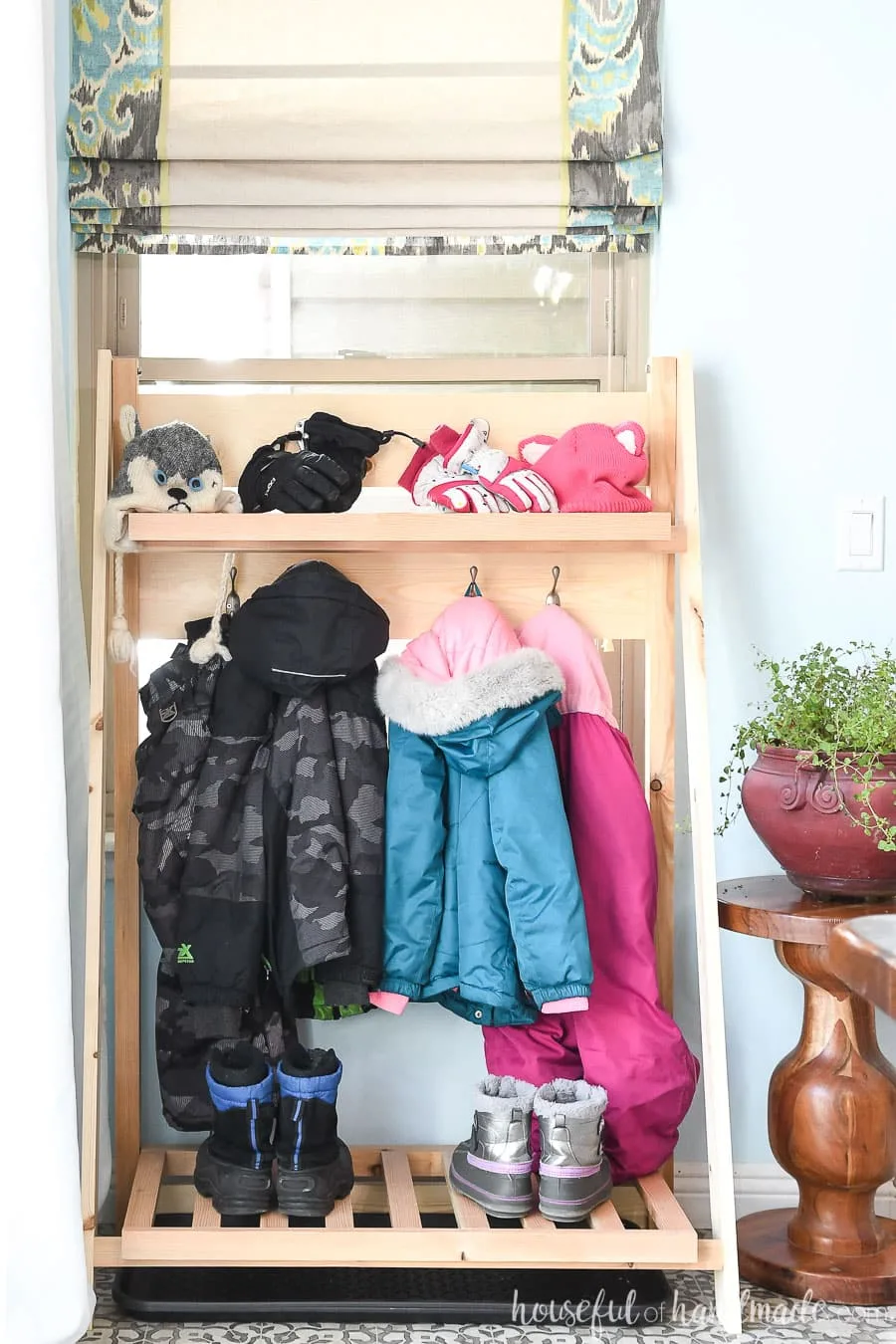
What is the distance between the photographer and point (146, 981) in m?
1.99

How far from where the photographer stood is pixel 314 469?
5.83ft

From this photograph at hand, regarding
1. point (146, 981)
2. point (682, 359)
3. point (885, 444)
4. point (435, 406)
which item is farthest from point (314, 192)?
point (146, 981)

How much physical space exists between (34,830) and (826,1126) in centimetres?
116

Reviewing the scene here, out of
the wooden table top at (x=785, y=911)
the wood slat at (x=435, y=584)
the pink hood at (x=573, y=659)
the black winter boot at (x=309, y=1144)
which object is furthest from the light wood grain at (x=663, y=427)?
the black winter boot at (x=309, y=1144)

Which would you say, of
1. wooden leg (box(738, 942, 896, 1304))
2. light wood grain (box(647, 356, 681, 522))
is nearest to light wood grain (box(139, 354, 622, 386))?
light wood grain (box(647, 356, 681, 522))

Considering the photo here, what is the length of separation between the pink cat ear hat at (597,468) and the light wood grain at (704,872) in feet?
0.23

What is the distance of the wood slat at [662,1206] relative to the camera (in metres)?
1.65

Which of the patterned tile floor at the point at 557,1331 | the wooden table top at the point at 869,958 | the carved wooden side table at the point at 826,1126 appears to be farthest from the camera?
the carved wooden side table at the point at 826,1126

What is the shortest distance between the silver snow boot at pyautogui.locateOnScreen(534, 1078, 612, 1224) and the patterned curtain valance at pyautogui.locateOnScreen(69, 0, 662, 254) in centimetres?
138

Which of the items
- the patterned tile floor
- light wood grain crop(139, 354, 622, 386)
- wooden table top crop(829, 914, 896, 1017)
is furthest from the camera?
light wood grain crop(139, 354, 622, 386)

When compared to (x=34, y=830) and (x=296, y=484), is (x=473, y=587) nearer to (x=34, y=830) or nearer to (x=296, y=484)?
(x=296, y=484)

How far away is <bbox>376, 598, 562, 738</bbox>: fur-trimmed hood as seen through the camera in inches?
67.8

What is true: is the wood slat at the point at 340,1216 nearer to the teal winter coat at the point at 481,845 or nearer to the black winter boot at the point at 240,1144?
the black winter boot at the point at 240,1144

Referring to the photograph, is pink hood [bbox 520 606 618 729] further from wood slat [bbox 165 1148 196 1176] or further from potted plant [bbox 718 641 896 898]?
wood slat [bbox 165 1148 196 1176]
